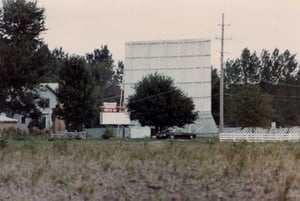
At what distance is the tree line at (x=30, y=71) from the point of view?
71.1 metres

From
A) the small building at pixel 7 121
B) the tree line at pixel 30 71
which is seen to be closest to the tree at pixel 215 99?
the small building at pixel 7 121

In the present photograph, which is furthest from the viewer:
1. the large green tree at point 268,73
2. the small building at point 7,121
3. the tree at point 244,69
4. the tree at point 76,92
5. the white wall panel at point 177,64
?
the tree at point 244,69

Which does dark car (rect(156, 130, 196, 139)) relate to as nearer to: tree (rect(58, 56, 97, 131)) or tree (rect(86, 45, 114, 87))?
tree (rect(58, 56, 97, 131))

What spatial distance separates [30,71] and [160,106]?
572 inches

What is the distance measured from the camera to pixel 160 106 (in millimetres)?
75812

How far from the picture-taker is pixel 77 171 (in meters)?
17.0

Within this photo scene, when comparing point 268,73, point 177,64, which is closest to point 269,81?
point 268,73

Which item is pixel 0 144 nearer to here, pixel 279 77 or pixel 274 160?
pixel 274 160

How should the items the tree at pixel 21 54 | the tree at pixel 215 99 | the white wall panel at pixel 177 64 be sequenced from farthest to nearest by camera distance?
the tree at pixel 215 99
the white wall panel at pixel 177 64
the tree at pixel 21 54

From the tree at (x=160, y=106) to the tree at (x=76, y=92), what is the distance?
5589mm

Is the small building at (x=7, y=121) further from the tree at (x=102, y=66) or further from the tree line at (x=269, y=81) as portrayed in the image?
the tree at (x=102, y=66)

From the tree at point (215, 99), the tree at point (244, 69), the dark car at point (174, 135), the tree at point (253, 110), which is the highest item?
the tree at point (244, 69)

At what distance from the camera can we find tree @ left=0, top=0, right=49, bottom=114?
233ft

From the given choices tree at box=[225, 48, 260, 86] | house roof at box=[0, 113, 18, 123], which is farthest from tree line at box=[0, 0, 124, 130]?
tree at box=[225, 48, 260, 86]
